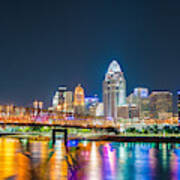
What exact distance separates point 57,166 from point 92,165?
4.03m

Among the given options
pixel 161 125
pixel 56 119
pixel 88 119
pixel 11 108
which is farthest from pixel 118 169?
pixel 161 125

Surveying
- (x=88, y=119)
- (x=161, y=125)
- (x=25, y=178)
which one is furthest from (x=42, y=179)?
(x=161, y=125)

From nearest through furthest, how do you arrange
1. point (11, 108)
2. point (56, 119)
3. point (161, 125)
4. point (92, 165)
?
point (92, 165) < point (11, 108) < point (56, 119) < point (161, 125)

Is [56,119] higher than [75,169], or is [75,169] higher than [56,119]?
[56,119]

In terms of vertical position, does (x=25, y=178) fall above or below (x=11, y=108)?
below

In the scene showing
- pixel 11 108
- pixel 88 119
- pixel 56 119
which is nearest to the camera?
pixel 11 108

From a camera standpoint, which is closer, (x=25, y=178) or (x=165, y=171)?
(x=25, y=178)

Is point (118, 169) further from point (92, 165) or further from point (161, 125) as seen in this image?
point (161, 125)

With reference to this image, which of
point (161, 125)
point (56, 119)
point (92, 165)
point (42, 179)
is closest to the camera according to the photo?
point (42, 179)

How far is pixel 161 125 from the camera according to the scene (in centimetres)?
16525

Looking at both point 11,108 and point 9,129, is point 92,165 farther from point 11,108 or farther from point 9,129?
point 9,129

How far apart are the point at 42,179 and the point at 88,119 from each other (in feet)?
335

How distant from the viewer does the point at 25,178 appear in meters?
30.1

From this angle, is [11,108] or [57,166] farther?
[11,108]
